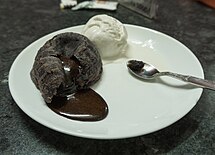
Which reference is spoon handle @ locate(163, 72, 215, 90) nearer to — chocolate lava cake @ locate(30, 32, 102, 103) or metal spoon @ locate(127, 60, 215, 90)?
metal spoon @ locate(127, 60, 215, 90)

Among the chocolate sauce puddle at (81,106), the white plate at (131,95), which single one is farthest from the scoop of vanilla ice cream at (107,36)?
the chocolate sauce puddle at (81,106)

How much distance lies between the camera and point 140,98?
57 centimetres

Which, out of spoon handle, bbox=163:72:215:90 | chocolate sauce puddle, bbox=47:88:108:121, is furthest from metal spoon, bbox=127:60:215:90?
chocolate sauce puddle, bbox=47:88:108:121

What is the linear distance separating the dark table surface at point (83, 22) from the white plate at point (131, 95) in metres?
0.04

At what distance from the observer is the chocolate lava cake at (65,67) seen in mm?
539

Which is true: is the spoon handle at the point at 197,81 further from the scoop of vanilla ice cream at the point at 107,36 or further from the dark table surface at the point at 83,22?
the scoop of vanilla ice cream at the point at 107,36

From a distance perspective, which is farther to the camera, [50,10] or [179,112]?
[50,10]

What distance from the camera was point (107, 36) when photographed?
69cm

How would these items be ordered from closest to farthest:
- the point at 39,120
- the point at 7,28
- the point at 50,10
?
the point at 39,120
the point at 7,28
the point at 50,10

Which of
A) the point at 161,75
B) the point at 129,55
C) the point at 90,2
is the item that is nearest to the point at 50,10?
the point at 90,2

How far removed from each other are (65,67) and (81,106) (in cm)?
8

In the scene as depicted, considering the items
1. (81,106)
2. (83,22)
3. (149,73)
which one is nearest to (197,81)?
(149,73)

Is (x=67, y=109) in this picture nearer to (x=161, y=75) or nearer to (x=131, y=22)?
(x=161, y=75)

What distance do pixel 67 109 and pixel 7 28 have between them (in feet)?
1.51
